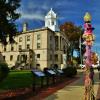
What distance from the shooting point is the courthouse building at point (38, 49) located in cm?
8588

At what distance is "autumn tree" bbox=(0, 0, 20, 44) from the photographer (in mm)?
36500

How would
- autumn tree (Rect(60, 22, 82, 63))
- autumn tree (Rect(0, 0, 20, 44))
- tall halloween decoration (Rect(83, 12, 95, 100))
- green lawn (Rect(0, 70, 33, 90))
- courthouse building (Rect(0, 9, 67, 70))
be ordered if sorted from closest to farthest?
tall halloween decoration (Rect(83, 12, 95, 100)) < green lawn (Rect(0, 70, 33, 90)) < autumn tree (Rect(0, 0, 20, 44)) < courthouse building (Rect(0, 9, 67, 70)) < autumn tree (Rect(60, 22, 82, 63))

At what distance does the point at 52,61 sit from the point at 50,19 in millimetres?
14650

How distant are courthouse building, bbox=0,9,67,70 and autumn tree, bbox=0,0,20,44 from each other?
1775 inches

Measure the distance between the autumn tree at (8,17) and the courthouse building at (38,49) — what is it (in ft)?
148

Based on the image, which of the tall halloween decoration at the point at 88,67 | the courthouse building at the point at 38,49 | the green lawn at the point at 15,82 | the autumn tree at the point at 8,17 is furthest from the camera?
the courthouse building at the point at 38,49

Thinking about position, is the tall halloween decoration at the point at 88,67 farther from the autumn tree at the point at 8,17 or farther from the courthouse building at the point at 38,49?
Answer: the courthouse building at the point at 38,49

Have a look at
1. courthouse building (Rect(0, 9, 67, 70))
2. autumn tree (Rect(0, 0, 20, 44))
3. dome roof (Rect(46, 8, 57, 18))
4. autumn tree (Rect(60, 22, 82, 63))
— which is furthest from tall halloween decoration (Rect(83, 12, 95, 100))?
dome roof (Rect(46, 8, 57, 18))

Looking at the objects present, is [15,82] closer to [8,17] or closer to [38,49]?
[8,17]

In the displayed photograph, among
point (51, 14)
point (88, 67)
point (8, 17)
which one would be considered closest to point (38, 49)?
point (51, 14)

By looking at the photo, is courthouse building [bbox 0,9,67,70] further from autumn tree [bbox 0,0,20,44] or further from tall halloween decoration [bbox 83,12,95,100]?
tall halloween decoration [bbox 83,12,95,100]

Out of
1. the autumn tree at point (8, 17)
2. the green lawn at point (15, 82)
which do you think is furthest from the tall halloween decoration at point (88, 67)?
the autumn tree at point (8, 17)

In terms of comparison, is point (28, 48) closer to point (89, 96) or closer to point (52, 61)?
point (52, 61)

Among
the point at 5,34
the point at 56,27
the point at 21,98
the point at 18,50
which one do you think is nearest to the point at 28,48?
the point at 18,50
